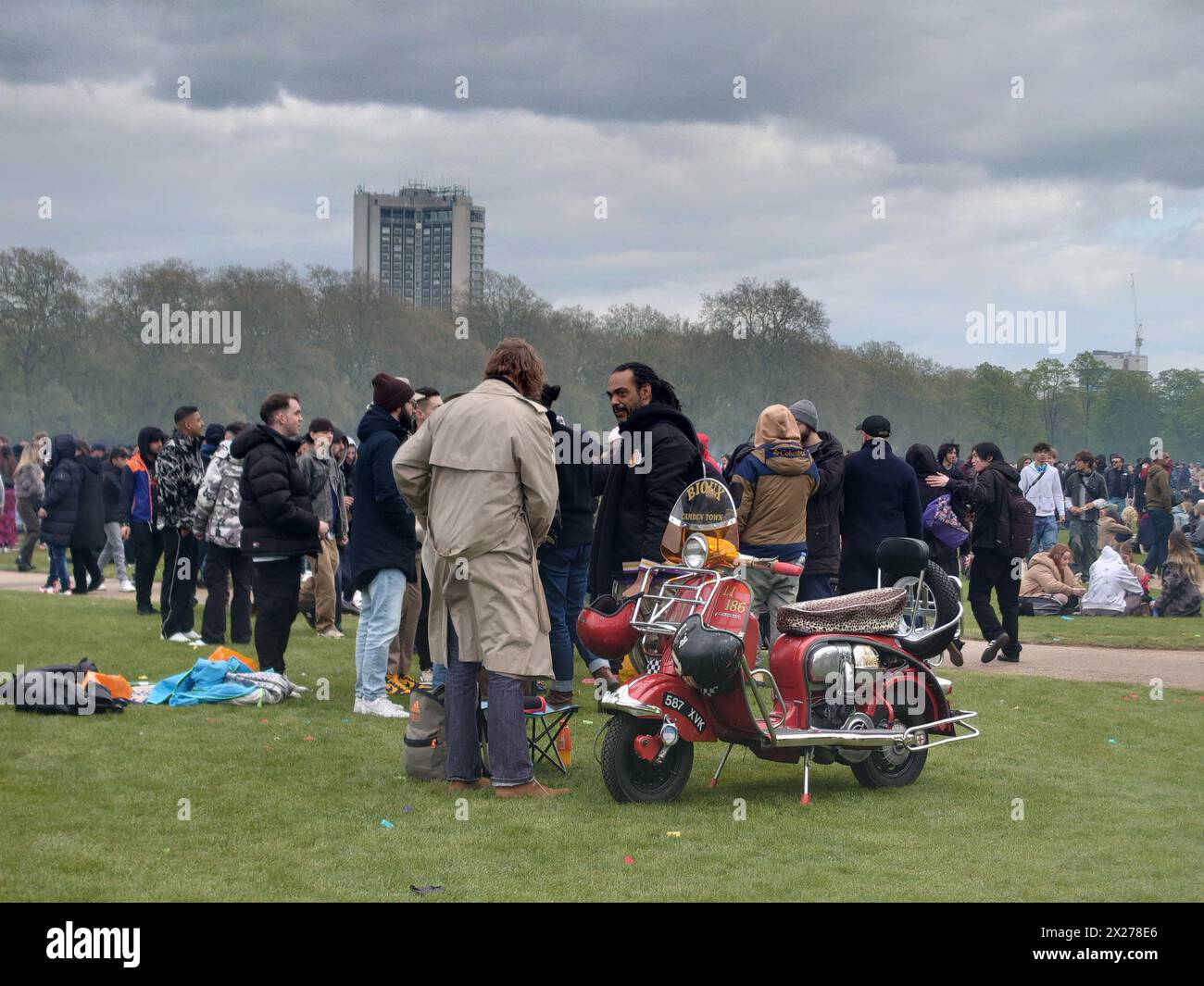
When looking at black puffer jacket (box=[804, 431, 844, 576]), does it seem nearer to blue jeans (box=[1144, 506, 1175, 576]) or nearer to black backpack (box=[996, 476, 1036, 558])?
black backpack (box=[996, 476, 1036, 558])

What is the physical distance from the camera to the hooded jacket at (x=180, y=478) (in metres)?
14.7

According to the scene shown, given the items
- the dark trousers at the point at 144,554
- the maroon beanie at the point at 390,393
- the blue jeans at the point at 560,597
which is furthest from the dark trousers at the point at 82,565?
the blue jeans at the point at 560,597

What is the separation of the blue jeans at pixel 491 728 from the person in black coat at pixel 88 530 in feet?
42.0

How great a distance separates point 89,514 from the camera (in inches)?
755

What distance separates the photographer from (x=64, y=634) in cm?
1424

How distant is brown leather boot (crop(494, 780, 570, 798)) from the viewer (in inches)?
291

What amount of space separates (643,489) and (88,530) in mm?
12379

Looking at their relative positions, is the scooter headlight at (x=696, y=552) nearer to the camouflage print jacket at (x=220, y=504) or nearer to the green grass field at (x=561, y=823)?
the green grass field at (x=561, y=823)

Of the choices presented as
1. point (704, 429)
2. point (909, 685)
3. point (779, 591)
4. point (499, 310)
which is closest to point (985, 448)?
point (779, 591)

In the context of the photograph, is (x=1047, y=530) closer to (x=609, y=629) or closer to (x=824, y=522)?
(x=824, y=522)

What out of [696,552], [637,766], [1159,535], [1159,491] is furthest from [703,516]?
[1159,535]

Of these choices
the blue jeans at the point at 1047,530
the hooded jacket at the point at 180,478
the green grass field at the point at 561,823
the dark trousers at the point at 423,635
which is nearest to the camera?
the green grass field at the point at 561,823
